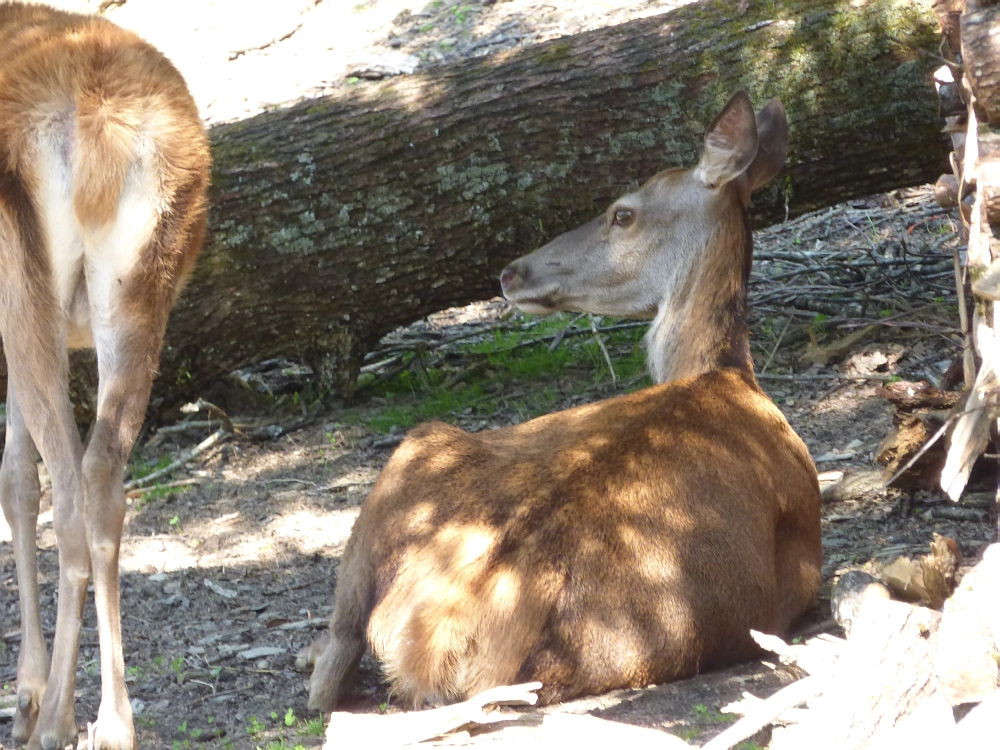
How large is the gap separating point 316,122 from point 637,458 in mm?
3514

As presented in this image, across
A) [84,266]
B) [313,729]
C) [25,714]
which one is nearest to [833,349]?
[313,729]

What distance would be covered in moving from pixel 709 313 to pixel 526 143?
198 cm

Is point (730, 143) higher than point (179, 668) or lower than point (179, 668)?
higher

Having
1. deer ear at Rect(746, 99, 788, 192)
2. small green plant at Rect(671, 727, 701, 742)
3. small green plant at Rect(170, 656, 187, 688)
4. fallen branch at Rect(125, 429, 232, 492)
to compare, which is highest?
deer ear at Rect(746, 99, 788, 192)

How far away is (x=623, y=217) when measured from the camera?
5.64 meters

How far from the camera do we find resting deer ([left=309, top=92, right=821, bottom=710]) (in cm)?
360

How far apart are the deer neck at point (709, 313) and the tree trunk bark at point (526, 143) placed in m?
1.54

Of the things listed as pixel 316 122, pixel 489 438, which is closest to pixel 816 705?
pixel 489 438

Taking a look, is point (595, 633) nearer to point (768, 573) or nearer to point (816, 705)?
point (768, 573)

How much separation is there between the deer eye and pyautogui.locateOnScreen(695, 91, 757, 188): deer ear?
45 cm

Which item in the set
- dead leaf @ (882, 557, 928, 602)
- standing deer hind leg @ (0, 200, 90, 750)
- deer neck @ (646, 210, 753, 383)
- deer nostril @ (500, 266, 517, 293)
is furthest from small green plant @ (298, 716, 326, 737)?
deer nostril @ (500, 266, 517, 293)

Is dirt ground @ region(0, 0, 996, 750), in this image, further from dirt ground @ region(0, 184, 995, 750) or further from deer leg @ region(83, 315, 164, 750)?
deer leg @ region(83, 315, 164, 750)

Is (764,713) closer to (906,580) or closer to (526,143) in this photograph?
(906,580)

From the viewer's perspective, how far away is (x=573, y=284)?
5.73 metres
